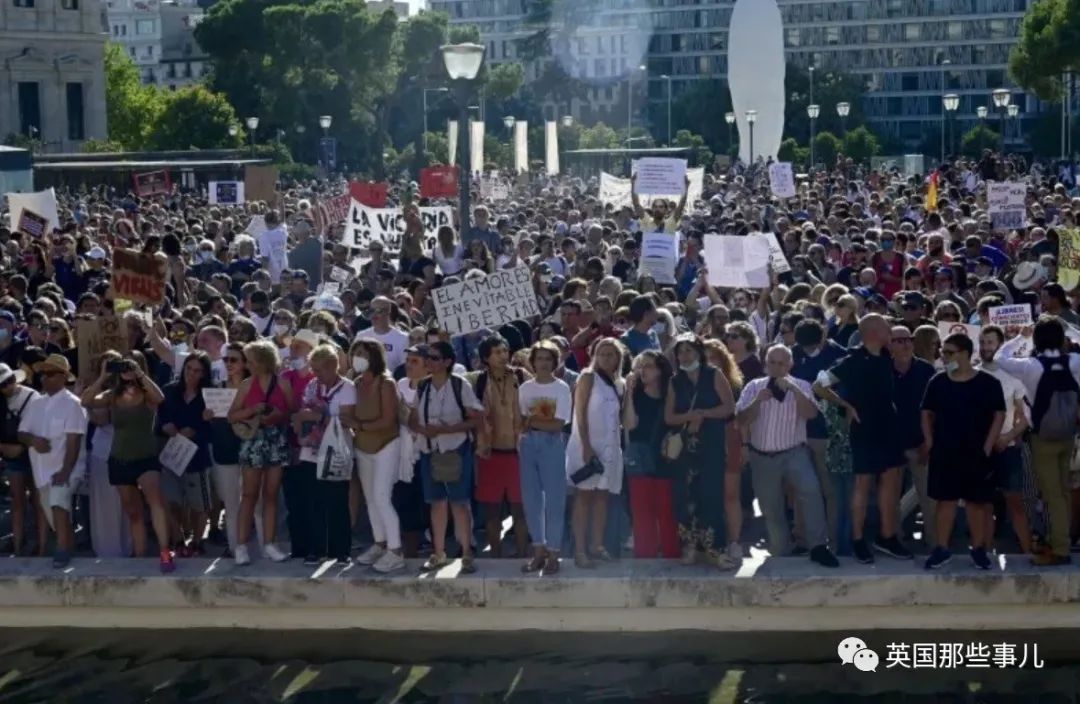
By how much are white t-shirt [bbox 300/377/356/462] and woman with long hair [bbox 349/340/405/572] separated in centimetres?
8

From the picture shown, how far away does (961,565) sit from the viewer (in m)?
11.7

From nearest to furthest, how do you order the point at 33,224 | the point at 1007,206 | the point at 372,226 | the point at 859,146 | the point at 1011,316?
the point at 1011,316 < the point at 372,226 < the point at 1007,206 < the point at 33,224 < the point at 859,146

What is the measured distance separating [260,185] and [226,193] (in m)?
2.34

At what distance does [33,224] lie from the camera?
920 inches

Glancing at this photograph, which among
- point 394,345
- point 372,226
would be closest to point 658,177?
point 372,226

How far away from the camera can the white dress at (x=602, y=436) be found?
1177 cm

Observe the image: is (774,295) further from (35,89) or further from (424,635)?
(35,89)

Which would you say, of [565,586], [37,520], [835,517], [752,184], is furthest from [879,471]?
[752,184]

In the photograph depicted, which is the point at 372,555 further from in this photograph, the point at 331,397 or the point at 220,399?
the point at 220,399

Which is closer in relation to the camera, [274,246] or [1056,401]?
[1056,401]

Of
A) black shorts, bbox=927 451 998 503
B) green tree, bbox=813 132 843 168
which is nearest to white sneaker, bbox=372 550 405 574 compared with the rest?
black shorts, bbox=927 451 998 503

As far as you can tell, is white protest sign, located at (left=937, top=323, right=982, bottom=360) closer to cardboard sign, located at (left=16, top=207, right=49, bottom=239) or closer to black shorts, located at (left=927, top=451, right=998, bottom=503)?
black shorts, located at (left=927, top=451, right=998, bottom=503)

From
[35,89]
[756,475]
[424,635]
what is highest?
[35,89]

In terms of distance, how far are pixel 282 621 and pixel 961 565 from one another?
429 centimetres
